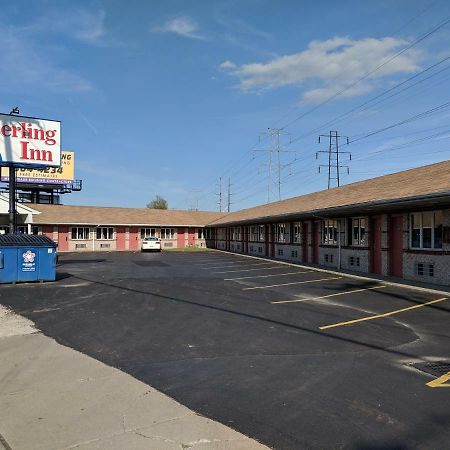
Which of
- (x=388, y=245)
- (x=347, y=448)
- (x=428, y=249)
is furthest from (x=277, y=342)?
(x=388, y=245)

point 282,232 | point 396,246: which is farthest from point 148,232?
point 396,246

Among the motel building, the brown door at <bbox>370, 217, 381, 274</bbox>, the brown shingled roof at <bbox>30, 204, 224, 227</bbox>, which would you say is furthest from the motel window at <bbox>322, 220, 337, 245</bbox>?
the brown shingled roof at <bbox>30, 204, 224, 227</bbox>

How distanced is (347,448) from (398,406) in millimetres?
1343

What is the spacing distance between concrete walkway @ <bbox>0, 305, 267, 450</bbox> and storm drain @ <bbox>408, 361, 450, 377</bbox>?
11.6ft

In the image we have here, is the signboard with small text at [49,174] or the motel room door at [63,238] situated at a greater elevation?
the signboard with small text at [49,174]

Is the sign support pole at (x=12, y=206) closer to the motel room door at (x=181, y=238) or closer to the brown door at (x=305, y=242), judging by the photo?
the brown door at (x=305, y=242)

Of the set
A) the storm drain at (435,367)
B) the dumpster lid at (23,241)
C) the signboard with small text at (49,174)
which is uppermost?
the signboard with small text at (49,174)

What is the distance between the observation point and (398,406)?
206 inches

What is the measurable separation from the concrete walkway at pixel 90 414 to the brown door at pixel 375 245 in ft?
53.0

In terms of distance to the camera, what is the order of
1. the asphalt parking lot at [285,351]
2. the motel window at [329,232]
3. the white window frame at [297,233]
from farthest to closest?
the white window frame at [297,233] < the motel window at [329,232] < the asphalt parking lot at [285,351]

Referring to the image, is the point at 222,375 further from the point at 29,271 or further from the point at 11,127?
the point at 11,127

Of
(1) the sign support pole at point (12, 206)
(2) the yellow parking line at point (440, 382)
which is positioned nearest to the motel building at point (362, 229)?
(1) the sign support pole at point (12, 206)

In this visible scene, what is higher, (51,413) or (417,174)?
(417,174)

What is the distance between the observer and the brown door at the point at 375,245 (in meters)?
20.5
